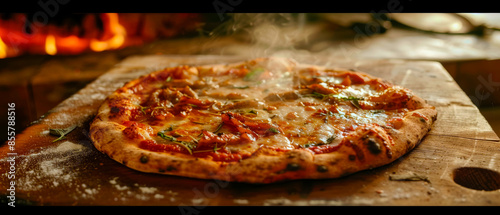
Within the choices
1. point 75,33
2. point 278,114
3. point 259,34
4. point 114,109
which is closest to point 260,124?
point 278,114

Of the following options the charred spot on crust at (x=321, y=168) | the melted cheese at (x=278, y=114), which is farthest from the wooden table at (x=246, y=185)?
the melted cheese at (x=278, y=114)

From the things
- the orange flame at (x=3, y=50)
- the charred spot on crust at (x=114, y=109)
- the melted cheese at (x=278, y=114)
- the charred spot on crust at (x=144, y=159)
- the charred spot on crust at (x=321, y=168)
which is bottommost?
the orange flame at (x=3, y=50)

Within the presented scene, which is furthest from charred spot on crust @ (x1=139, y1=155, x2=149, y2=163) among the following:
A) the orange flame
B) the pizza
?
the orange flame

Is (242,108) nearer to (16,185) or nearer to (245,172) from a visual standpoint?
(245,172)

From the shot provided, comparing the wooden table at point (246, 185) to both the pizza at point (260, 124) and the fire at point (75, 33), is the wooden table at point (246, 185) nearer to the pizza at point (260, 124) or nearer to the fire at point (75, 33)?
the pizza at point (260, 124)

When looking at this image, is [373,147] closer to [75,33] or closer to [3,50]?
[75,33]

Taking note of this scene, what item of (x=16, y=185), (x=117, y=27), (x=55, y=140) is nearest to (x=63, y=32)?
(x=117, y=27)

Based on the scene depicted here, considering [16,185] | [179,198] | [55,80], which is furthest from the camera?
[55,80]
